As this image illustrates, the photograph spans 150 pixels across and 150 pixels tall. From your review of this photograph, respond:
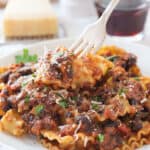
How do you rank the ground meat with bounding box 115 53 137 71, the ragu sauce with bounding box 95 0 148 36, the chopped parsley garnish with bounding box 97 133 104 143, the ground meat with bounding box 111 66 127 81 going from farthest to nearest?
1. the ragu sauce with bounding box 95 0 148 36
2. the ground meat with bounding box 115 53 137 71
3. the ground meat with bounding box 111 66 127 81
4. the chopped parsley garnish with bounding box 97 133 104 143

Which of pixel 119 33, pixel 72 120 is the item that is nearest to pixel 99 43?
pixel 72 120

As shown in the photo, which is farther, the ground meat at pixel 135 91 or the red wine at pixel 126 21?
the red wine at pixel 126 21

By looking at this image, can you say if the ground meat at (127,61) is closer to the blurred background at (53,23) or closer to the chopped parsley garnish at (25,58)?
the chopped parsley garnish at (25,58)

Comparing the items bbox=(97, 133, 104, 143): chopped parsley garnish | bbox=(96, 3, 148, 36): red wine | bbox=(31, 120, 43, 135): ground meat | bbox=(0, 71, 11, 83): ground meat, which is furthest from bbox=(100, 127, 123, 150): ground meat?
bbox=(96, 3, 148, 36): red wine

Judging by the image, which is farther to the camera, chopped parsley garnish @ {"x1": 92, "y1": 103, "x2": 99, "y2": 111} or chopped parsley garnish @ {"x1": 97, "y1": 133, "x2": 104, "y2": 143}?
chopped parsley garnish @ {"x1": 92, "y1": 103, "x2": 99, "y2": 111}

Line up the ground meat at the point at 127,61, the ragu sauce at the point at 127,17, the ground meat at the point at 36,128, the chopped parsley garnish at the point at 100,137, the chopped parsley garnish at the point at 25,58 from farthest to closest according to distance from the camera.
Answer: the ragu sauce at the point at 127,17 < the chopped parsley garnish at the point at 25,58 < the ground meat at the point at 127,61 < the ground meat at the point at 36,128 < the chopped parsley garnish at the point at 100,137

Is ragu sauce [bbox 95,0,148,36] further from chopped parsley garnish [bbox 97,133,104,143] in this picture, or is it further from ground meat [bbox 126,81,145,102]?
chopped parsley garnish [bbox 97,133,104,143]

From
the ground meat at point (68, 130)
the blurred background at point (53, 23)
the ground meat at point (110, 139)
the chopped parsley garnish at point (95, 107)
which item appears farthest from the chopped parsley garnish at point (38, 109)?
the blurred background at point (53, 23)

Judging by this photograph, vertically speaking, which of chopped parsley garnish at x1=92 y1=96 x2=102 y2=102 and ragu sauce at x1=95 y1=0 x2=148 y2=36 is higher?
chopped parsley garnish at x1=92 y1=96 x2=102 y2=102
